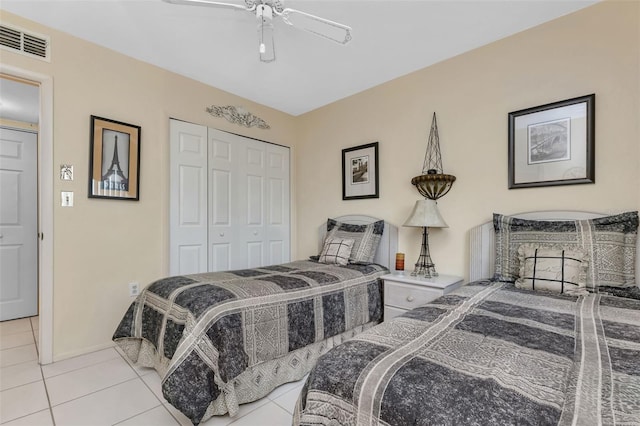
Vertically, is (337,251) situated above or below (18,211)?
below

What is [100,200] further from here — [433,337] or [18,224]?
[433,337]

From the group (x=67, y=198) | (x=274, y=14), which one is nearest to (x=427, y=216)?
(x=274, y=14)

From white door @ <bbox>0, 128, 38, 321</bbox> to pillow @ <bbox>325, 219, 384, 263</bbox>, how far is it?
11.4 feet

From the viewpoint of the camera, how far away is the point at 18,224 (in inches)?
132

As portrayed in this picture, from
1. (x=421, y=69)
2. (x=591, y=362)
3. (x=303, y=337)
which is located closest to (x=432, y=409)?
(x=591, y=362)

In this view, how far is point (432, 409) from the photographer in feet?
→ 2.27

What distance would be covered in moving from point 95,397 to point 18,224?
2752 mm

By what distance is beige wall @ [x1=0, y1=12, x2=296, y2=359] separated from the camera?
233cm

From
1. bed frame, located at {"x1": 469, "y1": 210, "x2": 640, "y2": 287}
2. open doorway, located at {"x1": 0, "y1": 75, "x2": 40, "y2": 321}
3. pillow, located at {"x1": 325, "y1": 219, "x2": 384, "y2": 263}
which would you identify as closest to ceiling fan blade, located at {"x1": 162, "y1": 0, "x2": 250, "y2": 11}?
pillow, located at {"x1": 325, "y1": 219, "x2": 384, "y2": 263}

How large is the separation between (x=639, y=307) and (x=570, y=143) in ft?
3.79

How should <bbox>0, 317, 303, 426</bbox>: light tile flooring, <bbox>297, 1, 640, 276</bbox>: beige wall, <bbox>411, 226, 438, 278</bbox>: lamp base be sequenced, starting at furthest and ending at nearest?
<bbox>411, 226, 438, 278</bbox>: lamp base, <bbox>297, 1, 640, 276</bbox>: beige wall, <bbox>0, 317, 303, 426</bbox>: light tile flooring

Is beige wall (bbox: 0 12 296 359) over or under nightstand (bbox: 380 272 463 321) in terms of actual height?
over

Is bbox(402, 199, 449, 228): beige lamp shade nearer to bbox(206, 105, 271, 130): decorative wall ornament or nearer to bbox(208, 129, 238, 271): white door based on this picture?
bbox(208, 129, 238, 271): white door

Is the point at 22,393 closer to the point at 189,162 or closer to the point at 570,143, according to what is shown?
the point at 189,162
